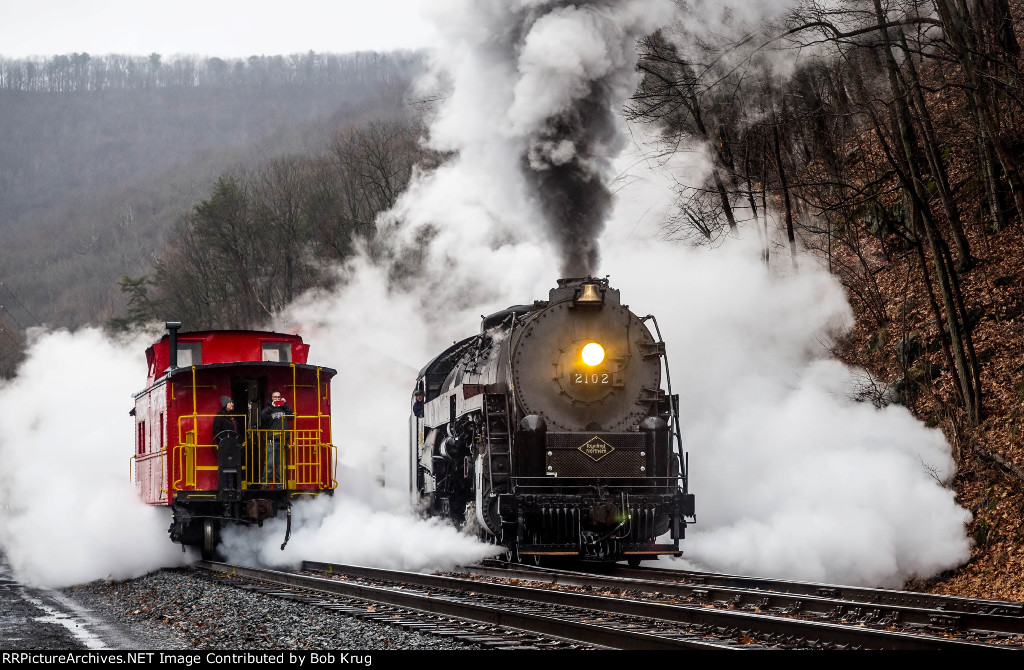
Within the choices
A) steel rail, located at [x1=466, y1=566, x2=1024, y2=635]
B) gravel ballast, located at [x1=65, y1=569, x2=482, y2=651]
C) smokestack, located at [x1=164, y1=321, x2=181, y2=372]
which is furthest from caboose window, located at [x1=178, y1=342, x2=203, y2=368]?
steel rail, located at [x1=466, y1=566, x2=1024, y2=635]

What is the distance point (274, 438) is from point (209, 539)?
1.84 metres

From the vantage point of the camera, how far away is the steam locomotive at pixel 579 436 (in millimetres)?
12727

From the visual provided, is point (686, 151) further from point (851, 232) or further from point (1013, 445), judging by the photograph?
point (1013, 445)

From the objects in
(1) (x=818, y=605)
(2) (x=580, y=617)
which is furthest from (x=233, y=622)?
(1) (x=818, y=605)

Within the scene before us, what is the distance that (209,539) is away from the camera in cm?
1569

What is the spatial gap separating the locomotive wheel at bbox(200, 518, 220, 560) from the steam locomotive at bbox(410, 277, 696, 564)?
4.41m

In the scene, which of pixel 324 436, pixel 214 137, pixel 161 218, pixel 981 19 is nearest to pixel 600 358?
pixel 324 436

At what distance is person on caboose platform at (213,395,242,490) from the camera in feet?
48.3

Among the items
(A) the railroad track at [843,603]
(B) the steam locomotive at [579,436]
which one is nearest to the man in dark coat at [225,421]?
(B) the steam locomotive at [579,436]

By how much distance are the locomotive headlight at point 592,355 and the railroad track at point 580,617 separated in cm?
249

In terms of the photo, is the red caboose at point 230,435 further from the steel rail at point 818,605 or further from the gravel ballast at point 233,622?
the steel rail at point 818,605

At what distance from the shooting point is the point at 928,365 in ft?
55.3

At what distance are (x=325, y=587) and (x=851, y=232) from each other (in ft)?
44.1

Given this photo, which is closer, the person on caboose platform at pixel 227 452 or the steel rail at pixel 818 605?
the steel rail at pixel 818 605
